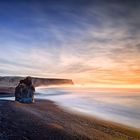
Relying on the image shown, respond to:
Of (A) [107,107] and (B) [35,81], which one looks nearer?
(A) [107,107]

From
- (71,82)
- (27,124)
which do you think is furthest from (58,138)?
(71,82)

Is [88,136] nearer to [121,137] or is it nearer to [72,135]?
[72,135]

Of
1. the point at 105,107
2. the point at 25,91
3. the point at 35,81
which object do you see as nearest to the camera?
the point at 25,91

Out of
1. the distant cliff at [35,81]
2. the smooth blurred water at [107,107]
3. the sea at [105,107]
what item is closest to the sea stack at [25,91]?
the sea at [105,107]

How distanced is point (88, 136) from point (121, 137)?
7.00 ft

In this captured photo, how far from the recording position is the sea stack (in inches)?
1110

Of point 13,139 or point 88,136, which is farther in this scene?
point 88,136

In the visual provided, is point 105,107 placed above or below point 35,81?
below

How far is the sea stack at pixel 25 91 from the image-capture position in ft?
92.5

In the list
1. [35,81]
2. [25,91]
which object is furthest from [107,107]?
[35,81]

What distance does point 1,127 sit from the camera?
12977 mm

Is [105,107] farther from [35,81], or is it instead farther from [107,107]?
[35,81]

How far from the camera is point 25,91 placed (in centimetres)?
2834

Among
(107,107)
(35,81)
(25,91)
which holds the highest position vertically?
(35,81)
